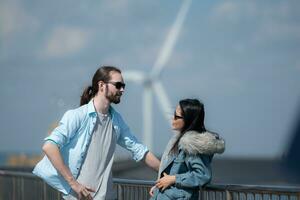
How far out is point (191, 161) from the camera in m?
5.91

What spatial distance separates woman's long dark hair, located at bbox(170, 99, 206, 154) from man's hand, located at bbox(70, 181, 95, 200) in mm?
637

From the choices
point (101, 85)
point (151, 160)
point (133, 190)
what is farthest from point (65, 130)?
point (133, 190)

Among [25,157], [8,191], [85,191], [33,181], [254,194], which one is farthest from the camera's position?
[25,157]

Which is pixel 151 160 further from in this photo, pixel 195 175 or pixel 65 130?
pixel 65 130

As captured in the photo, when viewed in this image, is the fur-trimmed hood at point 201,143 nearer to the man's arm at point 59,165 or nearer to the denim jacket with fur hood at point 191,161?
the denim jacket with fur hood at point 191,161

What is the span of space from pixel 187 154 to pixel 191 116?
0.86ft

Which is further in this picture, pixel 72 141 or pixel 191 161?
pixel 72 141

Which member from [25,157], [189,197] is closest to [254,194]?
[189,197]

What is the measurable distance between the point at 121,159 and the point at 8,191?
152ft

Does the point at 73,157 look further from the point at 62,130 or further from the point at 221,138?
the point at 221,138

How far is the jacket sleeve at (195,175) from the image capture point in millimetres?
5898

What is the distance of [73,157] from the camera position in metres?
6.05

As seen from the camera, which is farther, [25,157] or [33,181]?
[25,157]

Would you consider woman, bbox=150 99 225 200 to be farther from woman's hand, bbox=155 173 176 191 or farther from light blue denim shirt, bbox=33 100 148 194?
light blue denim shirt, bbox=33 100 148 194
